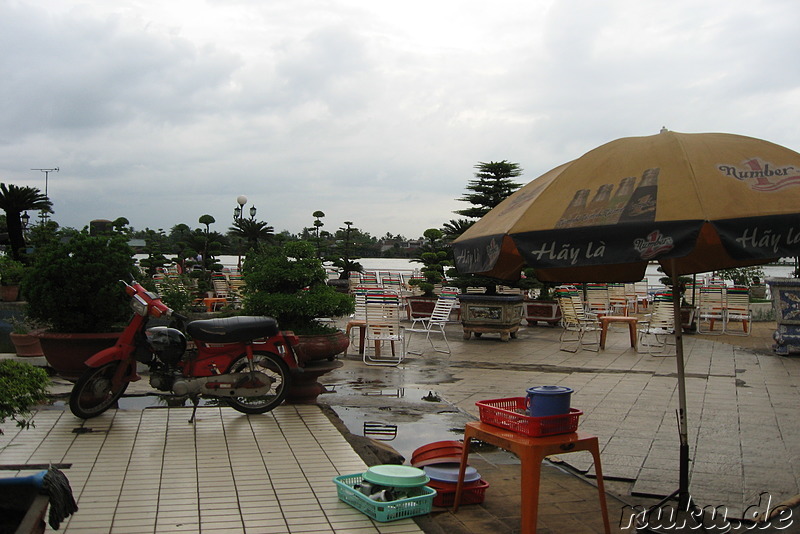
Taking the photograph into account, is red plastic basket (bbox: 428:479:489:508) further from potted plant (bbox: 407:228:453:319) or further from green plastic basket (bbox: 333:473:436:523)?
potted plant (bbox: 407:228:453:319)

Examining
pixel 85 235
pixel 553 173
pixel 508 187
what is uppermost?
pixel 508 187

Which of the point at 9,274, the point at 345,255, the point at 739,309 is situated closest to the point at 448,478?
the point at 739,309

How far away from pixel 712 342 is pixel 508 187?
5500 mm

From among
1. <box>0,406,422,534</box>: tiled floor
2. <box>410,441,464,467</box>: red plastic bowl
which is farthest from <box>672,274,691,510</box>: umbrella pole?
<box>0,406,422,534</box>: tiled floor

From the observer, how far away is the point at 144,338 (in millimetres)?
5840

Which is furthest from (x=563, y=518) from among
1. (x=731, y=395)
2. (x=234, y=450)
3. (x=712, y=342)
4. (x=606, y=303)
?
(x=606, y=303)

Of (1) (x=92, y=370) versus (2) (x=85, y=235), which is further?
(2) (x=85, y=235)

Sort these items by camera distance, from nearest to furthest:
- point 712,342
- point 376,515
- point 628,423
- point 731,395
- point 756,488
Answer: point 376,515 → point 756,488 → point 628,423 → point 731,395 → point 712,342

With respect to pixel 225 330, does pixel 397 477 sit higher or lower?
lower

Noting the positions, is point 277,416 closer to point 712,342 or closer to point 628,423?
point 628,423

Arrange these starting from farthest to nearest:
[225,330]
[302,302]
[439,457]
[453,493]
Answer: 1. [302,302]
2. [225,330]
3. [439,457]
4. [453,493]

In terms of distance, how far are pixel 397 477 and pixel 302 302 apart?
321cm

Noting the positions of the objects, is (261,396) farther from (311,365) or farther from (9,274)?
(9,274)

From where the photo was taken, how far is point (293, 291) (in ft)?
22.9
